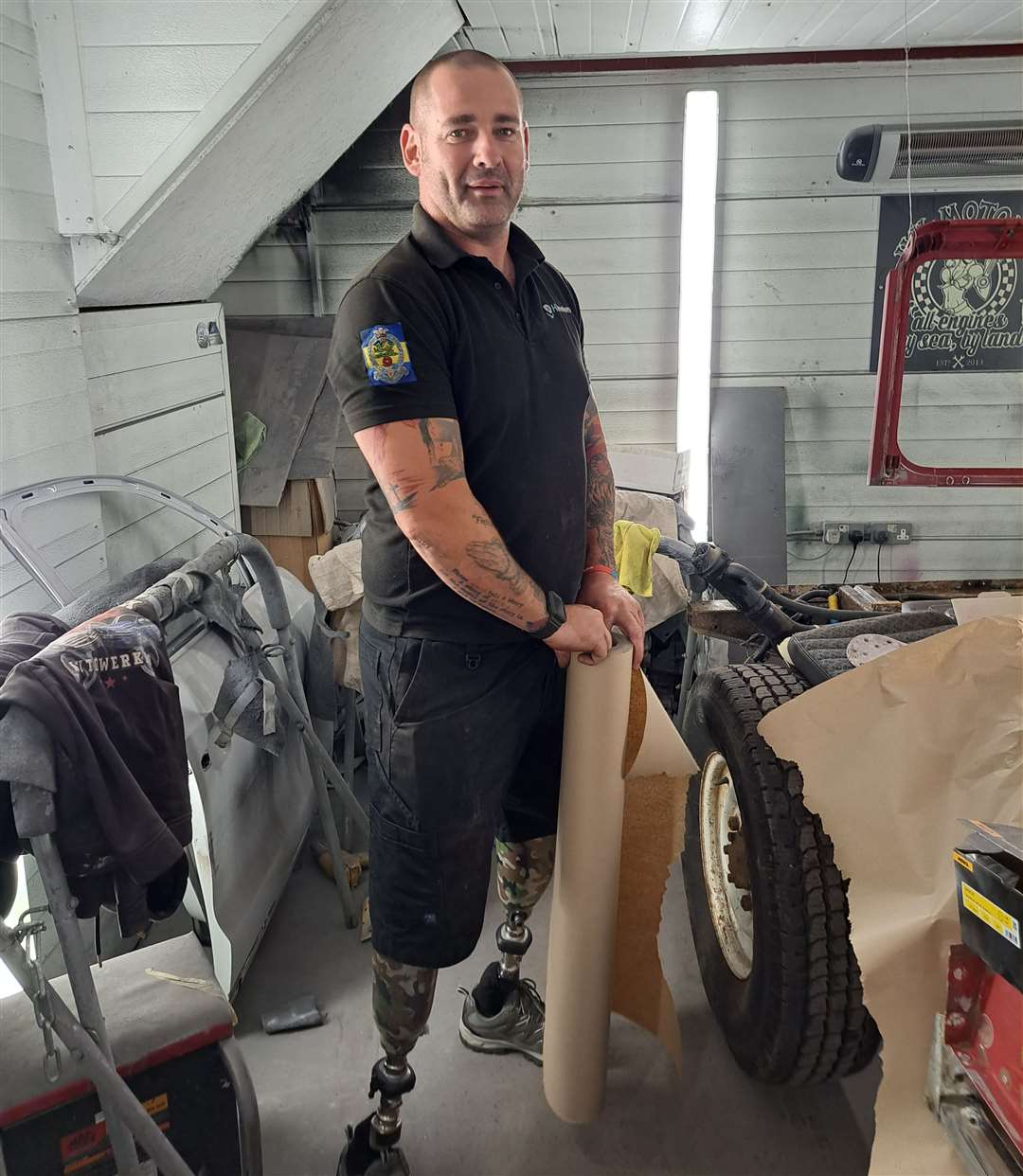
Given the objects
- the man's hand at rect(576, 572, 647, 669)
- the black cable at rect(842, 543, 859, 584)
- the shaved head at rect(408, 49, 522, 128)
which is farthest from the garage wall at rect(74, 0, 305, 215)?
the black cable at rect(842, 543, 859, 584)

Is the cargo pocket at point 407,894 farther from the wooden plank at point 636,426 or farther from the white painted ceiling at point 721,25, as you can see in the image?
the wooden plank at point 636,426

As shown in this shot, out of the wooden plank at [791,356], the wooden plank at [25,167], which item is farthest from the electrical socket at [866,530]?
the wooden plank at [25,167]

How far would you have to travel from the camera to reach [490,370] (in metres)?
1.55

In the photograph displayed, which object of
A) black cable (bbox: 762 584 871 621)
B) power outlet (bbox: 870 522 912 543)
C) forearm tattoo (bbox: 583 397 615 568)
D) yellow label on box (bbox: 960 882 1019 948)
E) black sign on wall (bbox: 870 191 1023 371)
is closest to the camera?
yellow label on box (bbox: 960 882 1019 948)

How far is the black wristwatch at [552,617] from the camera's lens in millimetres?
1576

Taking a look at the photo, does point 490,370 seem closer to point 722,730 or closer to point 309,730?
point 722,730

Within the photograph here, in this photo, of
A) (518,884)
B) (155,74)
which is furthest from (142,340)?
(518,884)

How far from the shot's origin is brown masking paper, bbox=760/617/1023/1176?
880mm

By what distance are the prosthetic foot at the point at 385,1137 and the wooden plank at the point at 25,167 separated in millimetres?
2041

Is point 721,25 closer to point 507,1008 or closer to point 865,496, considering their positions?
point 865,496

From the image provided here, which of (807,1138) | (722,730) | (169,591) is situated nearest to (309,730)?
(169,591)

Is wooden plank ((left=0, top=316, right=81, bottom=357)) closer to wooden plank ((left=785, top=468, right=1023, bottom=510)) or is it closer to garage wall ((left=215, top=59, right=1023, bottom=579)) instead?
garage wall ((left=215, top=59, right=1023, bottom=579))

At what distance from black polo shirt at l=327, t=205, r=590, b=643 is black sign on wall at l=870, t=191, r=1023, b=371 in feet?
10.9

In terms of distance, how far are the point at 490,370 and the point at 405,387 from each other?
176 millimetres
